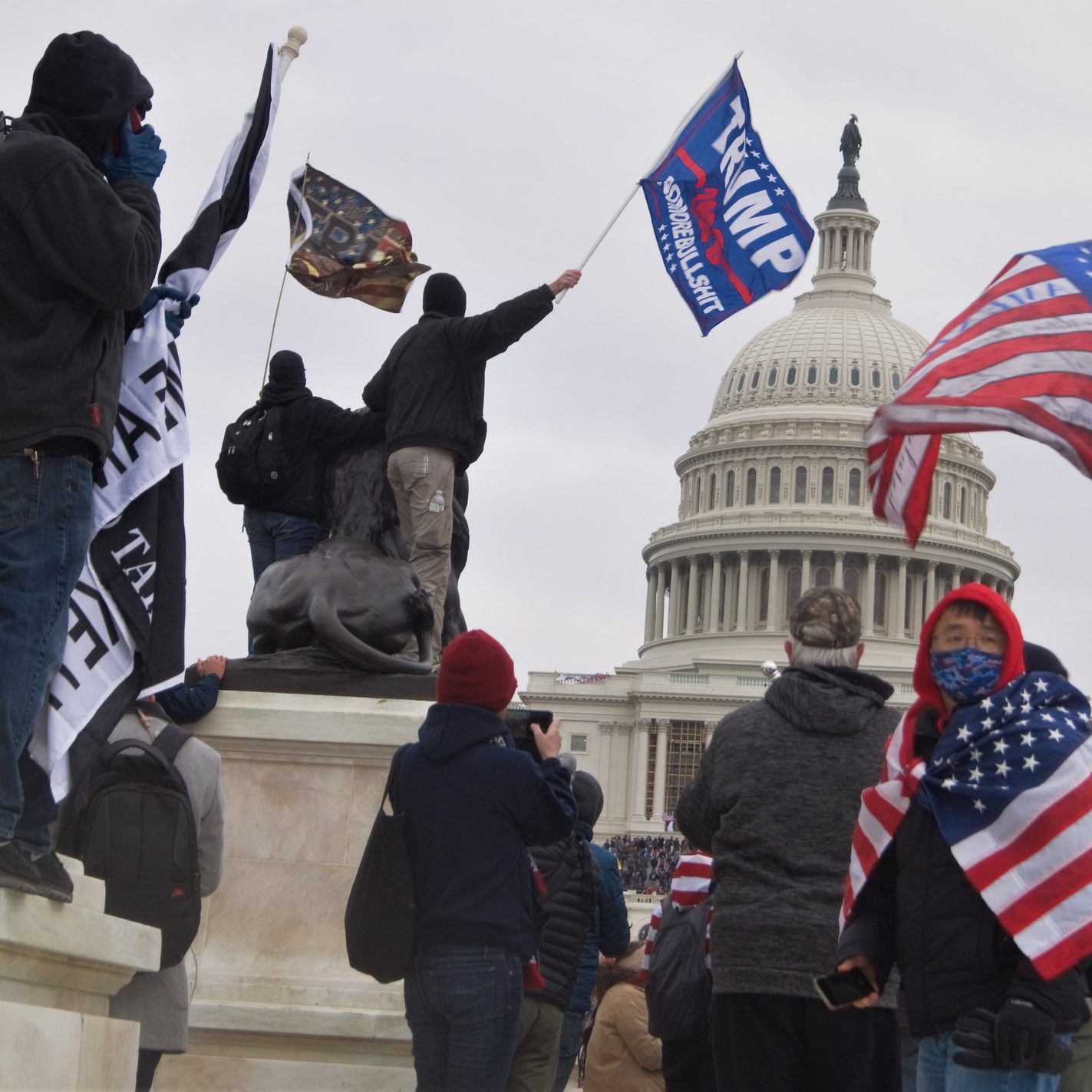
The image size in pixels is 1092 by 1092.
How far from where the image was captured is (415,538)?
973cm

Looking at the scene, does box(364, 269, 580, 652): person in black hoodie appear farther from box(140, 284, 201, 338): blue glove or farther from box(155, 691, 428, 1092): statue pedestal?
box(140, 284, 201, 338): blue glove

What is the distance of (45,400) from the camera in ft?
15.7

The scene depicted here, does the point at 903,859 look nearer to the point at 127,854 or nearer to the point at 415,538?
the point at 127,854

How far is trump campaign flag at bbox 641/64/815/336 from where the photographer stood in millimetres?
11953

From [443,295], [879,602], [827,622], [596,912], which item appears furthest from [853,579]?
[827,622]

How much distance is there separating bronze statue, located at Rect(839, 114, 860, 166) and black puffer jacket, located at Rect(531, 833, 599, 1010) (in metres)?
114

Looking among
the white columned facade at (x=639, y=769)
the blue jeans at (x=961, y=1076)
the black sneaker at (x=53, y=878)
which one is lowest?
the blue jeans at (x=961, y=1076)

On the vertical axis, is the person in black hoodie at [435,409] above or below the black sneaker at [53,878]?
above

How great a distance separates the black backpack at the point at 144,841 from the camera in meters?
6.44

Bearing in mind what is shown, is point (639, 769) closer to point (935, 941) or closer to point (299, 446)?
point (299, 446)

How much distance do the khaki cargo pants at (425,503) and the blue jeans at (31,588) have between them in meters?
4.76

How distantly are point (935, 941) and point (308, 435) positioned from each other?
207 inches

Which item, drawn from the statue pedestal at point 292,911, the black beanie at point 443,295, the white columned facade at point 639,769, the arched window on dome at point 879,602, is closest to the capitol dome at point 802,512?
the arched window on dome at point 879,602

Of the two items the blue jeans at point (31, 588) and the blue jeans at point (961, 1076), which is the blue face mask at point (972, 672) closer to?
the blue jeans at point (961, 1076)
